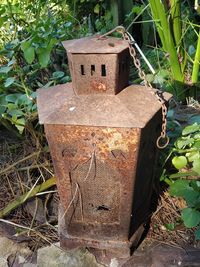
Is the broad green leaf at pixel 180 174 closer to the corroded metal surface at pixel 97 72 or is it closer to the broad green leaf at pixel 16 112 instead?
the corroded metal surface at pixel 97 72

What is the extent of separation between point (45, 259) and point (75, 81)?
2.80ft

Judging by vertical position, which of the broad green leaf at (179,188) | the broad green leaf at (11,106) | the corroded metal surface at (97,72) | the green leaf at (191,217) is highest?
the corroded metal surface at (97,72)

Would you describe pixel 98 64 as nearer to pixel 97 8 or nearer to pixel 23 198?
pixel 23 198

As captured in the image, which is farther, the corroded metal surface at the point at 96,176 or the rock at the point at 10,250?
the rock at the point at 10,250

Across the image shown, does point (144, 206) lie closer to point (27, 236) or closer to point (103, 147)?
point (103, 147)

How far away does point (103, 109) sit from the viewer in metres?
1.29

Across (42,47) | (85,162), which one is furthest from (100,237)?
(42,47)

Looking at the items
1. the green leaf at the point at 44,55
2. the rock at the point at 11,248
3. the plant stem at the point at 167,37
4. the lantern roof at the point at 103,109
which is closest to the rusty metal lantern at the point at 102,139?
the lantern roof at the point at 103,109

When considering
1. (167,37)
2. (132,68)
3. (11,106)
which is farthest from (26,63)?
(167,37)

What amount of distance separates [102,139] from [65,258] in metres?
0.66

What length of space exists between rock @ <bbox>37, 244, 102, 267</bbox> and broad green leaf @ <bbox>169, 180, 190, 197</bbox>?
0.47 m

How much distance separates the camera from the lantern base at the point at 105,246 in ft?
5.33

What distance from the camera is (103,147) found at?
4.45 feet

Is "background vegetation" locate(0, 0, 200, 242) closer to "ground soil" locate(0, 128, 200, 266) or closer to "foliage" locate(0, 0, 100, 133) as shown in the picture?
"foliage" locate(0, 0, 100, 133)
